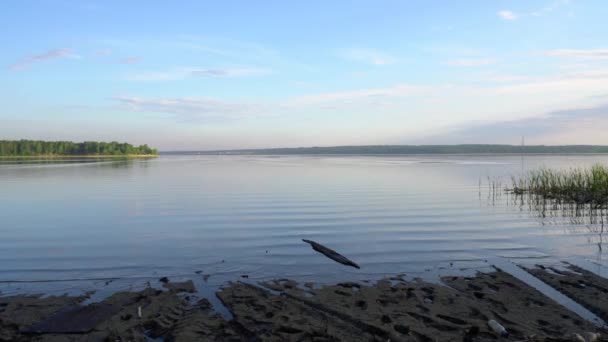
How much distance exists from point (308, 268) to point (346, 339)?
15.1 ft

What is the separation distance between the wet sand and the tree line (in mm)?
177446

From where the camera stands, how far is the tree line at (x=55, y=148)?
158625mm

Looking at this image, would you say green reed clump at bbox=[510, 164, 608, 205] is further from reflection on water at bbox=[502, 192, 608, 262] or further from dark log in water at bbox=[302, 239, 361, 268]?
dark log in water at bbox=[302, 239, 361, 268]

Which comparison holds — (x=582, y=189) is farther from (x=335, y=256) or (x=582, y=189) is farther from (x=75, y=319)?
(x=75, y=319)

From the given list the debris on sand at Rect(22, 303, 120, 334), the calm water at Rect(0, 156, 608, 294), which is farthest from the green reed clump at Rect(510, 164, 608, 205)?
the debris on sand at Rect(22, 303, 120, 334)

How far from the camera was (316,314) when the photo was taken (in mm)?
7867

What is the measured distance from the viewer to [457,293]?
29.8 feet

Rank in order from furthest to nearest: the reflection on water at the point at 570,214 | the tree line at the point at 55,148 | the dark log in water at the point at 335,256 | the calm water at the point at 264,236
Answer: the tree line at the point at 55,148
the reflection on water at the point at 570,214
the dark log in water at the point at 335,256
the calm water at the point at 264,236

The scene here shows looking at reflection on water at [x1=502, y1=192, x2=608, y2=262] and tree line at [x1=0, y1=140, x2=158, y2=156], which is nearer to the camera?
reflection on water at [x1=502, y1=192, x2=608, y2=262]

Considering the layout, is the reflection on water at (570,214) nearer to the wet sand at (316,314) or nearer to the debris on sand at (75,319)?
the wet sand at (316,314)

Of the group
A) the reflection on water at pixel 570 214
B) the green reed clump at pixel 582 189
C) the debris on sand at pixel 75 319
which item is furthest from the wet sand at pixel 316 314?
the green reed clump at pixel 582 189

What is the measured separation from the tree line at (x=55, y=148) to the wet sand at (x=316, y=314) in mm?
177446

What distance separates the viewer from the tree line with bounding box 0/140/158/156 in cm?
15862

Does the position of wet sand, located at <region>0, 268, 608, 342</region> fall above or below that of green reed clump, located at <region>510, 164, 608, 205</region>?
below
